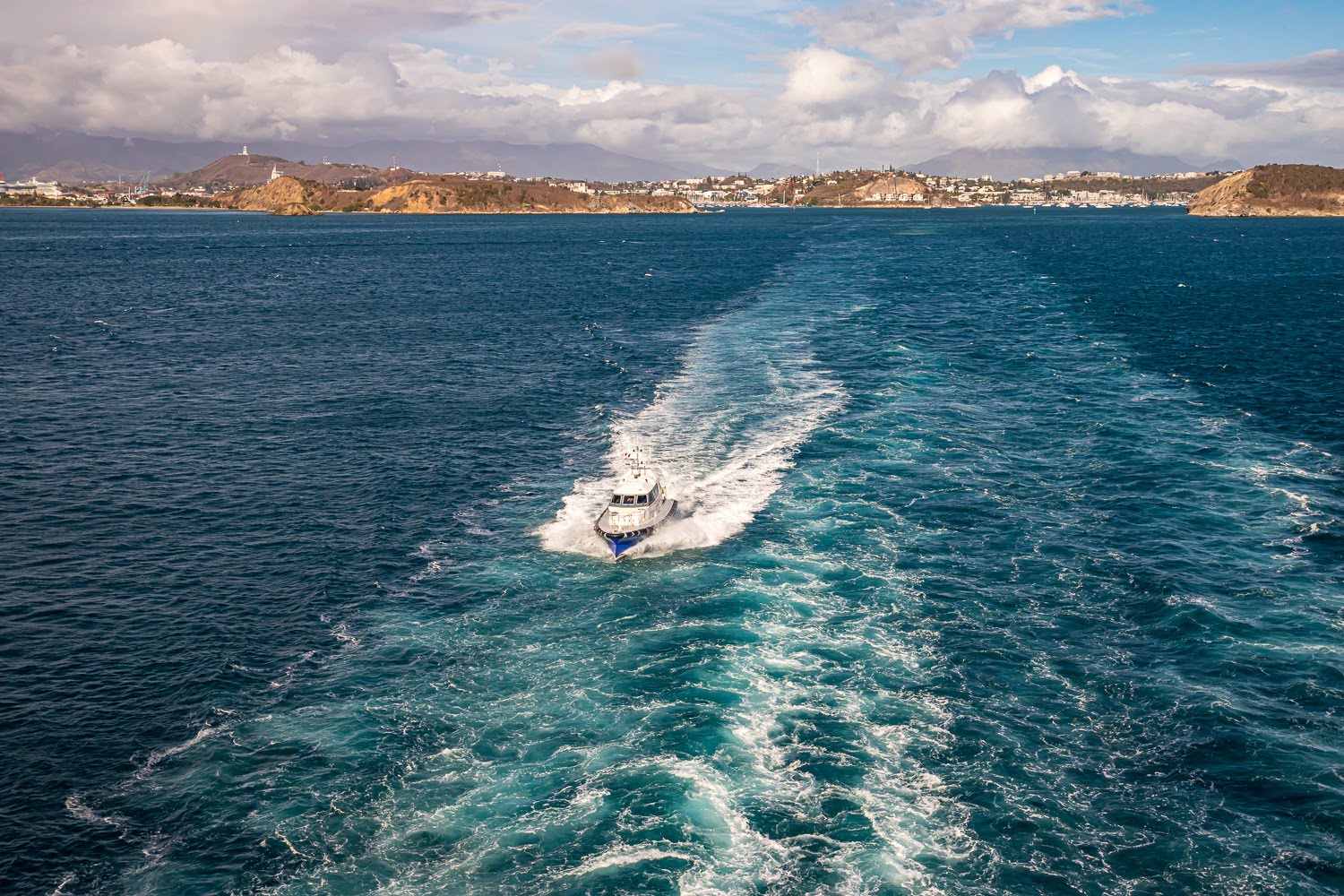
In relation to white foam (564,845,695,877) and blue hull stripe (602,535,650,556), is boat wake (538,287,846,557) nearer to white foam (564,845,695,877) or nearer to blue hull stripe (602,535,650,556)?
blue hull stripe (602,535,650,556)

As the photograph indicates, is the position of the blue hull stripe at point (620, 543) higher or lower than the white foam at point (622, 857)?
higher

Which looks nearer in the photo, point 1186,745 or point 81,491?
point 1186,745

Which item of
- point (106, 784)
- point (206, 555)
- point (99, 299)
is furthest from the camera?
point (99, 299)

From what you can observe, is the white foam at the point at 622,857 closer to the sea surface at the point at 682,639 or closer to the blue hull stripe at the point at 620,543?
the sea surface at the point at 682,639

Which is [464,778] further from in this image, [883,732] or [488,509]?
[488,509]

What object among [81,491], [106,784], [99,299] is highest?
[99,299]

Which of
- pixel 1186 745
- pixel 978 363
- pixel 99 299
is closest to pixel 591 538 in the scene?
pixel 1186 745

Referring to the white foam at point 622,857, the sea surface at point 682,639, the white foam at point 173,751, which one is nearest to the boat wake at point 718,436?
the sea surface at point 682,639
